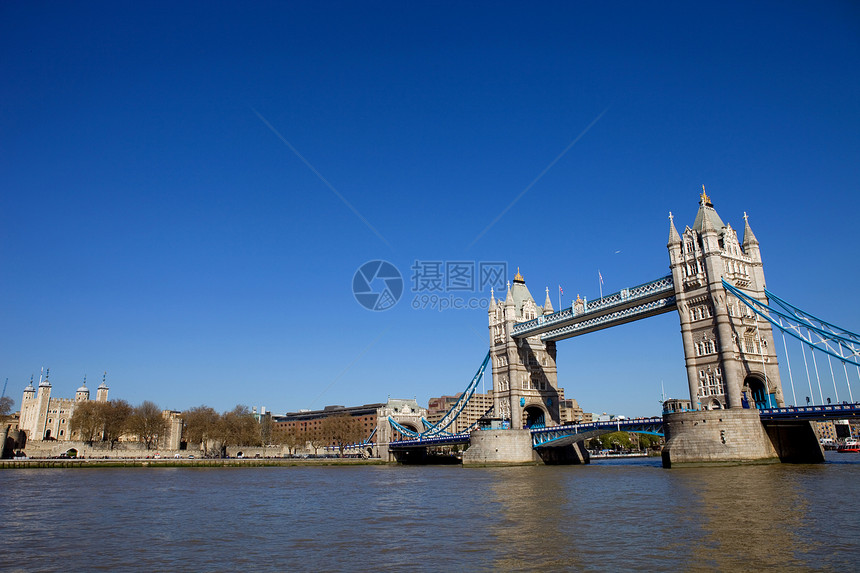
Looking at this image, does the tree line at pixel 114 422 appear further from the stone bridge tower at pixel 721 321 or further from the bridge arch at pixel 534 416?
the stone bridge tower at pixel 721 321

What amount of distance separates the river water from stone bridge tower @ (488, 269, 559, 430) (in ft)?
136

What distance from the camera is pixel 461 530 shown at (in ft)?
58.5

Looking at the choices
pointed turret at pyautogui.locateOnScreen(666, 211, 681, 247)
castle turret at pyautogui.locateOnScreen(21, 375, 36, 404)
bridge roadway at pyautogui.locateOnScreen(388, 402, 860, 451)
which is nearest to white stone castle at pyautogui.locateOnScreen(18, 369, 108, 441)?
castle turret at pyautogui.locateOnScreen(21, 375, 36, 404)

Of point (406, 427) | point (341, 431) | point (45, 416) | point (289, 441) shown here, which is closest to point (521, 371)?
point (406, 427)

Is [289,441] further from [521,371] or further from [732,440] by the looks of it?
[732,440]

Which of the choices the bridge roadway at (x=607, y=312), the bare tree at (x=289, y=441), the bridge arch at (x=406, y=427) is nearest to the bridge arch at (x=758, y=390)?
the bridge roadway at (x=607, y=312)

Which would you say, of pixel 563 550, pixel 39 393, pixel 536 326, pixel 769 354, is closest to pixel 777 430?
pixel 769 354

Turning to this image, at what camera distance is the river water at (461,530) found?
43.3 feet

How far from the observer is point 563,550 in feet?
46.7

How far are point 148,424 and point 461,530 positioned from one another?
305 feet

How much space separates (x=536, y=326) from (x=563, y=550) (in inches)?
2258

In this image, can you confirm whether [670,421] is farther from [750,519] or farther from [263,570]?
[263,570]

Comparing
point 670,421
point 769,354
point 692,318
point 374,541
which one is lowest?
point 374,541

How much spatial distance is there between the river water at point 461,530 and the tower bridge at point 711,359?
42.1 ft
